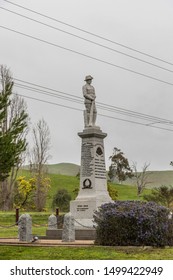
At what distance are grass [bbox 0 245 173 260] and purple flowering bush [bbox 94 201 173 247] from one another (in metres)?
0.60

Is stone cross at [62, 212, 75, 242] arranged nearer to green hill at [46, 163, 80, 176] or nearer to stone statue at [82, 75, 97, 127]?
stone statue at [82, 75, 97, 127]

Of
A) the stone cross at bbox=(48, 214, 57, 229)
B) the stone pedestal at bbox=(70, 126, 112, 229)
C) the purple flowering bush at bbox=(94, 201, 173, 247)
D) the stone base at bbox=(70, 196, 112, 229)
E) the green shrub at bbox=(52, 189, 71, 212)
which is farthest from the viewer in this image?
the green shrub at bbox=(52, 189, 71, 212)

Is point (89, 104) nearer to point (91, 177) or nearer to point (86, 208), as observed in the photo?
point (91, 177)

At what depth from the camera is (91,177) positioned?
23547 mm

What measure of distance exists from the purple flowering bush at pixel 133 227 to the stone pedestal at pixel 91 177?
18.5 feet

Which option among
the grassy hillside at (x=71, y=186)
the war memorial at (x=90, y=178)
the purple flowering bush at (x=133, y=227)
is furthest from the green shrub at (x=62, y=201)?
A: the purple flowering bush at (x=133, y=227)

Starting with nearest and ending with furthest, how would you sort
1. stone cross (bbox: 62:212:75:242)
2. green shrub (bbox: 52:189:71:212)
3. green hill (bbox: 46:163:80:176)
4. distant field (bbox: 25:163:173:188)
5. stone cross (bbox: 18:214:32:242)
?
stone cross (bbox: 62:212:75:242) < stone cross (bbox: 18:214:32:242) < green shrub (bbox: 52:189:71:212) < distant field (bbox: 25:163:173:188) < green hill (bbox: 46:163:80:176)

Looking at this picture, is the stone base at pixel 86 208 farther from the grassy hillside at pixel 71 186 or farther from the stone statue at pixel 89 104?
the grassy hillside at pixel 71 186

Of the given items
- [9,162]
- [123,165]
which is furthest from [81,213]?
[123,165]

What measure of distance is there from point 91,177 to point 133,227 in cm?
698

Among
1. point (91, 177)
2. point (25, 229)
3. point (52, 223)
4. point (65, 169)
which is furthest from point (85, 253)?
point (65, 169)

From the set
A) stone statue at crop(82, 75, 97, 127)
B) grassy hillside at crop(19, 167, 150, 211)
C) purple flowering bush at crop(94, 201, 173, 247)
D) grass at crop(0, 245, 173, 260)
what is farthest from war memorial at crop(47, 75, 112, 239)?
grassy hillside at crop(19, 167, 150, 211)

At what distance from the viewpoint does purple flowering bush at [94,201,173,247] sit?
16.7 m

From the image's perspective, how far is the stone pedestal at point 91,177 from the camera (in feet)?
76.1
